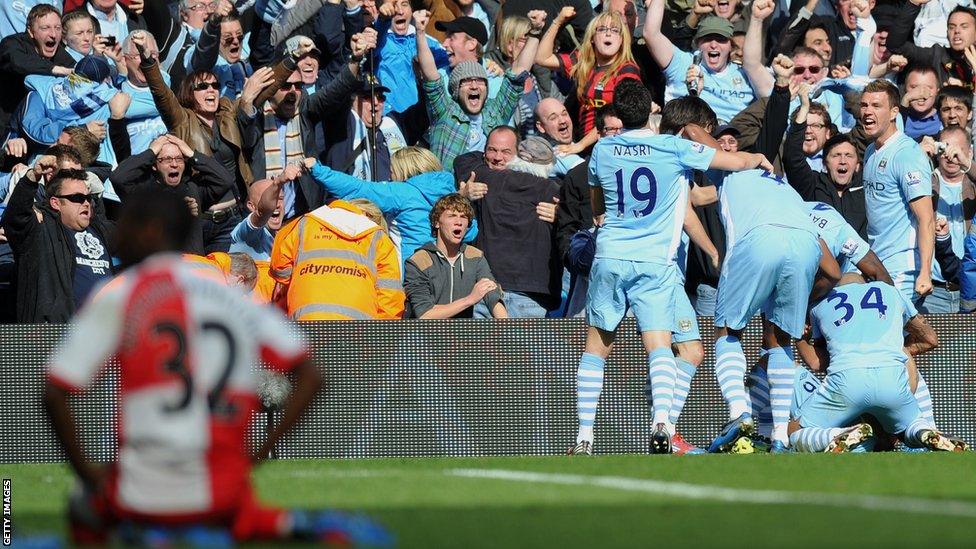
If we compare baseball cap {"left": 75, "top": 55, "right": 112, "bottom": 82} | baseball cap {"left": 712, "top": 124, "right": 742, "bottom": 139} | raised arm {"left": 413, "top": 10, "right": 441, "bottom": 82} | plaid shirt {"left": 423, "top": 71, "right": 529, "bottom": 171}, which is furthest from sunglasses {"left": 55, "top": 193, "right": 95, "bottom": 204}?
baseball cap {"left": 712, "top": 124, "right": 742, "bottom": 139}

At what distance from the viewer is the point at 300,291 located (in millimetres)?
11898

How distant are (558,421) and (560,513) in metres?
5.23

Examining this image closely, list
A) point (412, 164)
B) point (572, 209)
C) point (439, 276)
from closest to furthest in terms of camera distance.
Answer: point (439, 276), point (572, 209), point (412, 164)

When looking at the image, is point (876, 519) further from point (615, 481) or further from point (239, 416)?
point (239, 416)

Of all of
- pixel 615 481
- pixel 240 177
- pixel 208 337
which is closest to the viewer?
pixel 208 337

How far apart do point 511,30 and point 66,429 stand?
35.1 ft

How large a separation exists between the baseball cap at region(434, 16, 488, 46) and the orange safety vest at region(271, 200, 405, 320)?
12.0ft

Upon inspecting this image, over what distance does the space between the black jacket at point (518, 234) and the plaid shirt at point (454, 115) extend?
905 mm

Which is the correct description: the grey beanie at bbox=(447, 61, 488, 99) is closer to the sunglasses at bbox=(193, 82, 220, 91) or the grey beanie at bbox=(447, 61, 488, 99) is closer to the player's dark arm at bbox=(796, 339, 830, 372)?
the sunglasses at bbox=(193, 82, 220, 91)

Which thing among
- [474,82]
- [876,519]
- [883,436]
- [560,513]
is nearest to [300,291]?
[474,82]

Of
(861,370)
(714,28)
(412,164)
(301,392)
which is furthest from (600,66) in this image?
(301,392)

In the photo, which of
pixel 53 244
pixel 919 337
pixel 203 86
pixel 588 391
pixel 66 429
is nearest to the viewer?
pixel 66 429

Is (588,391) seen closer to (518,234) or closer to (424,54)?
(518,234)

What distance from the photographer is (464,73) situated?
14172mm
